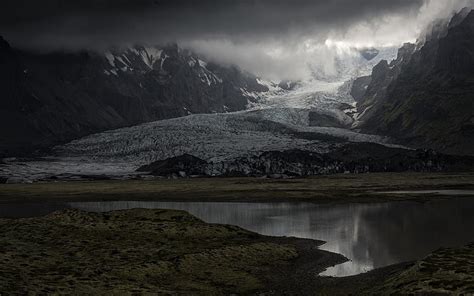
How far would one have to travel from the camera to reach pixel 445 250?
→ 134 feet

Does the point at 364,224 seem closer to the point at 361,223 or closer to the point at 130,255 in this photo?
the point at 361,223

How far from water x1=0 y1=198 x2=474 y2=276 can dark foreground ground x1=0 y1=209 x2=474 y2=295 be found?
3.76m

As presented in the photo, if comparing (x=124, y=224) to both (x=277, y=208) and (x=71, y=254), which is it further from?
(x=277, y=208)

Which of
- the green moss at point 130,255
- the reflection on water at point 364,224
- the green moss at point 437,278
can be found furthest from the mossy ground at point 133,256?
the green moss at point 437,278

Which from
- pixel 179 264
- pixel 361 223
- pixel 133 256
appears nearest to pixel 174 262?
pixel 179 264

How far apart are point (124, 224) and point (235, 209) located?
1603 inches

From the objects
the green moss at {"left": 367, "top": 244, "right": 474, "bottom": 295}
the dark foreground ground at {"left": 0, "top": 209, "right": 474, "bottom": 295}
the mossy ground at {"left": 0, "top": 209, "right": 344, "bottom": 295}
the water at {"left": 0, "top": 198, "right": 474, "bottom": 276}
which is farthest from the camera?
the water at {"left": 0, "top": 198, "right": 474, "bottom": 276}

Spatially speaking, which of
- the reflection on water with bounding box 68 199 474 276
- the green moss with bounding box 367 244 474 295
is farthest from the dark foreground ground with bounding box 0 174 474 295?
the reflection on water with bounding box 68 199 474 276

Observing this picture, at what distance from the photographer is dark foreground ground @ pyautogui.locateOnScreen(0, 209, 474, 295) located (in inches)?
1291

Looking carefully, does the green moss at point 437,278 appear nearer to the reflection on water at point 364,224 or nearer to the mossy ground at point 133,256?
the reflection on water at point 364,224

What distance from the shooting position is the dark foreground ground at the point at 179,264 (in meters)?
32.8

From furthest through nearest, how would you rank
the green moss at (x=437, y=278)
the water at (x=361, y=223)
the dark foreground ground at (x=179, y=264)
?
the water at (x=361, y=223), the dark foreground ground at (x=179, y=264), the green moss at (x=437, y=278)

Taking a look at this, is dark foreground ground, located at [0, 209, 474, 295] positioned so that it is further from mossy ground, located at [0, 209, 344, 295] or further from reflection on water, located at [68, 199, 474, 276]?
reflection on water, located at [68, 199, 474, 276]

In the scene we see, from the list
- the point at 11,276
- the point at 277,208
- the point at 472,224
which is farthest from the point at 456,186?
the point at 11,276
